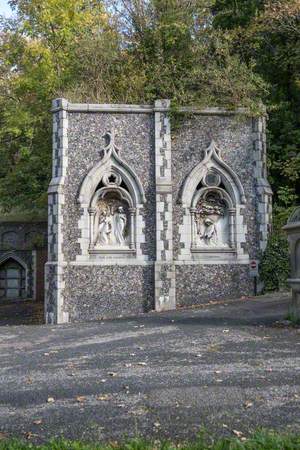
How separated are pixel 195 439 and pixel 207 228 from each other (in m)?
11.6

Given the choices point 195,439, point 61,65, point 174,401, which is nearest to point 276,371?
point 174,401

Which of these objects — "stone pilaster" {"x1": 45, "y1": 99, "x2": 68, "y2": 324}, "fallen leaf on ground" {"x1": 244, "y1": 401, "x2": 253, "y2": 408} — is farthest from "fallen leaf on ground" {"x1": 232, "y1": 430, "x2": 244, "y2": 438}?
"stone pilaster" {"x1": 45, "y1": 99, "x2": 68, "y2": 324}

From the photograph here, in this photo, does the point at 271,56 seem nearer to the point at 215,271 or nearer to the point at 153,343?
the point at 215,271

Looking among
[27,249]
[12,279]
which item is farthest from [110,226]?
[12,279]

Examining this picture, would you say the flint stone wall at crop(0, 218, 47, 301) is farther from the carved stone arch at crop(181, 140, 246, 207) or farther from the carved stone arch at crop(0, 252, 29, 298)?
the carved stone arch at crop(181, 140, 246, 207)

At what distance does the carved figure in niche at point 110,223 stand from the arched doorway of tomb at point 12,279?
590 inches

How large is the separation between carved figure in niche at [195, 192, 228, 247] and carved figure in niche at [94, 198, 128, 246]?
6.88 ft

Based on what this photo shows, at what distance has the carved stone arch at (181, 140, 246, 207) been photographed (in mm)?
15602

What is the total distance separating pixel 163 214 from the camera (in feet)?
49.9

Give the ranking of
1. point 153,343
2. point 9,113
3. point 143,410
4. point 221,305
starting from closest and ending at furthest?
point 143,410
point 153,343
point 221,305
point 9,113

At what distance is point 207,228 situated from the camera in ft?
51.8

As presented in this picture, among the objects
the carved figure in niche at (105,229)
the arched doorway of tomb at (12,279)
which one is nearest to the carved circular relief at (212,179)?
the carved figure in niche at (105,229)

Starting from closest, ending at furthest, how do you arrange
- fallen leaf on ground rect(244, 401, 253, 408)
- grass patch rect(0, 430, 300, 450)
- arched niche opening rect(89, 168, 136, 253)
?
1. grass patch rect(0, 430, 300, 450)
2. fallen leaf on ground rect(244, 401, 253, 408)
3. arched niche opening rect(89, 168, 136, 253)

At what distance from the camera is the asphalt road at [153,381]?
473 centimetres
